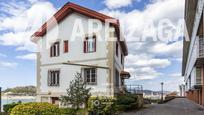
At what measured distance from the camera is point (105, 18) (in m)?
23.2

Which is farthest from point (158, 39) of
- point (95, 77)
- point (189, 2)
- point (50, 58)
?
point (50, 58)

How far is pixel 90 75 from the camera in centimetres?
2388

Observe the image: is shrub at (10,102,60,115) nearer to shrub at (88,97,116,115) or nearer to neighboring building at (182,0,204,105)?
shrub at (88,97,116,115)

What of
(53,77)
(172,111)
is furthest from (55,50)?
(172,111)

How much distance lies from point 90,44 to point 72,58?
1990 millimetres

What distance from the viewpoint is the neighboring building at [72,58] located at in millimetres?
23223

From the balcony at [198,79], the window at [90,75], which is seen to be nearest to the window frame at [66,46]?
the window at [90,75]

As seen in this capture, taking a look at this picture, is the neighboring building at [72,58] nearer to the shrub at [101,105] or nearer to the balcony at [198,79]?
the shrub at [101,105]

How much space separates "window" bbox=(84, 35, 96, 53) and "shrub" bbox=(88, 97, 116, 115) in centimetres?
654

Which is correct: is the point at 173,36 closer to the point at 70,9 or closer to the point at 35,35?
the point at 70,9

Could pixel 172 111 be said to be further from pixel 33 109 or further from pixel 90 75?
pixel 33 109

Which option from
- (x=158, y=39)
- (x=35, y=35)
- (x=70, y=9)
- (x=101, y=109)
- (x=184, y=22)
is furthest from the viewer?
(x=184, y=22)

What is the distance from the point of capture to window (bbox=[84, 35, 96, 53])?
24.0 m

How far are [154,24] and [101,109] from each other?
27.4 ft
